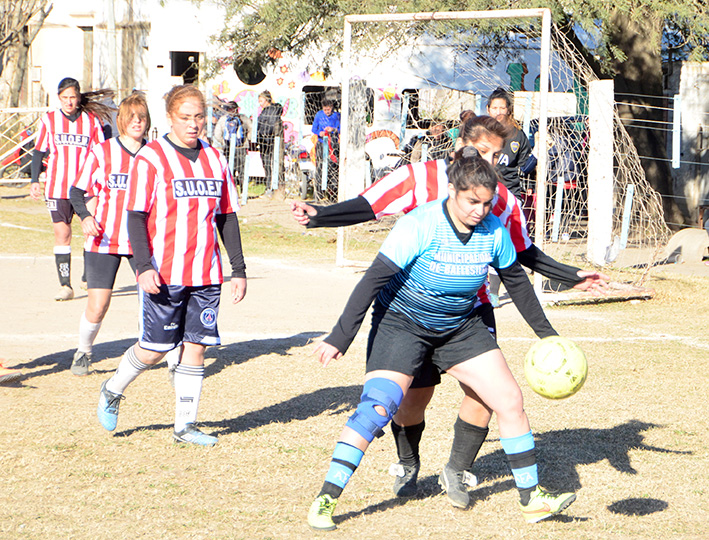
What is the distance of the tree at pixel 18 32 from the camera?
26.9 meters

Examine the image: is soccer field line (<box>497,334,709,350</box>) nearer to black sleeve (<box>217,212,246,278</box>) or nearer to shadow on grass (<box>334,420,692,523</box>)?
shadow on grass (<box>334,420,692,523</box>)

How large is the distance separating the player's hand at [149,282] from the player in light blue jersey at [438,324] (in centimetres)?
143

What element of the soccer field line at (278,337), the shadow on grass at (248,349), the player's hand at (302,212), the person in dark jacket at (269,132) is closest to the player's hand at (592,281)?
the player's hand at (302,212)

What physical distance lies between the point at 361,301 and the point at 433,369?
71 centimetres

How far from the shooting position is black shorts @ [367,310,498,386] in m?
4.16

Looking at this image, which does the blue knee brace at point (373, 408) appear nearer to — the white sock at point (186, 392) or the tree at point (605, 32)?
the white sock at point (186, 392)

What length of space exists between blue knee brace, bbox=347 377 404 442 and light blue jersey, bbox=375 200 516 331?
36 cm

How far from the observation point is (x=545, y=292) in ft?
34.0

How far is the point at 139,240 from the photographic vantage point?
17.0 feet

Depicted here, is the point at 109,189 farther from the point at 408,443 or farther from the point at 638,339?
the point at 638,339

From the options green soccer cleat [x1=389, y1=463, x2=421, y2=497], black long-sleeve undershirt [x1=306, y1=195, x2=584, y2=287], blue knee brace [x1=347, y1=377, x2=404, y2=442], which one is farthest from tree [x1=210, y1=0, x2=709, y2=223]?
blue knee brace [x1=347, y1=377, x2=404, y2=442]

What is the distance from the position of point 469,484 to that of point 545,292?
5.92m

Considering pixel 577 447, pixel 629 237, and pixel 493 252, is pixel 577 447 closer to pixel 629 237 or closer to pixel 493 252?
pixel 493 252

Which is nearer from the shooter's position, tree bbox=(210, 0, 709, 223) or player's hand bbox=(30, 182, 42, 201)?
player's hand bbox=(30, 182, 42, 201)
